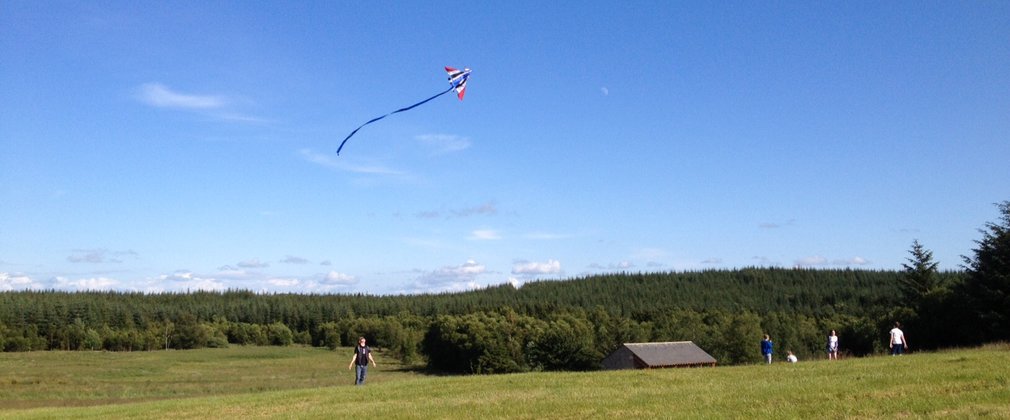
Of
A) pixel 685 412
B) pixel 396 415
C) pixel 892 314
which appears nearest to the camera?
pixel 685 412

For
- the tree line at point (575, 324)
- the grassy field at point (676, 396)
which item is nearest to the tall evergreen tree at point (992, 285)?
the tree line at point (575, 324)

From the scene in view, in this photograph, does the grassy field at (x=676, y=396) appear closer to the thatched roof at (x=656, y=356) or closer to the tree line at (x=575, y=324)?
the tree line at (x=575, y=324)

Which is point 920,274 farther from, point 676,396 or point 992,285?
point 676,396

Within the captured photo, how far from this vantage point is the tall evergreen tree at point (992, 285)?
47312 mm

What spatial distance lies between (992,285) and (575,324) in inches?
2932

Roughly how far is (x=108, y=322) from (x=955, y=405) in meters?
186

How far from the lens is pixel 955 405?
14969 mm

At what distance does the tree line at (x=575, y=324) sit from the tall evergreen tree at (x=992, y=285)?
0.08m

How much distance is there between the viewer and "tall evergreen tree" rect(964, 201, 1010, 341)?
47.3m

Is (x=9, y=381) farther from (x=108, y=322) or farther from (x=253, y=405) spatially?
(x=108, y=322)

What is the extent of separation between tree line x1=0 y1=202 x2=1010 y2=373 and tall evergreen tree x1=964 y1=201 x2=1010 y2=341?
0.08 m

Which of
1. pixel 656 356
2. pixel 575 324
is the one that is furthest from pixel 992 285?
pixel 575 324

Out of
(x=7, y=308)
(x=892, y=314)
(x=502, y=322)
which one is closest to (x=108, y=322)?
(x=7, y=308)

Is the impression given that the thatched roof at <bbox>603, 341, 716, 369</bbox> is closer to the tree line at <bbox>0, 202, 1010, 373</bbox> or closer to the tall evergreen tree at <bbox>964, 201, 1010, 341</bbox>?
the tree line at <bbox>0, 202, 1010, 373</bbox>
